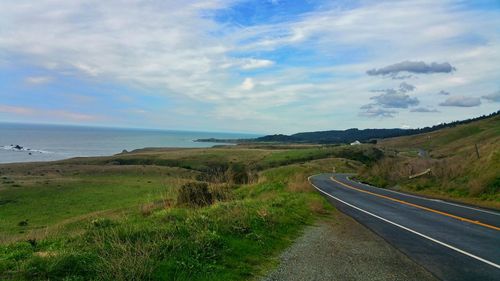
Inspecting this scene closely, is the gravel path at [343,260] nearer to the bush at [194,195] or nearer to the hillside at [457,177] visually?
the bush at [194,195]

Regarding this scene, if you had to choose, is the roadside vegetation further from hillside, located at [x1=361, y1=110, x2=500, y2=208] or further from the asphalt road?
hillside, located at [x1=361, y1=110, x2=500, y2=208]

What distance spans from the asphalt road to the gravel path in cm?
45

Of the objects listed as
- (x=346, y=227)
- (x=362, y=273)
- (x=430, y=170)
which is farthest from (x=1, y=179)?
(x=362, y=273)

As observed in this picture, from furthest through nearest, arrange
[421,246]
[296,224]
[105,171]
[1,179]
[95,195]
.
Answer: [105,171] < [1,179] < [95,195] < [296,224] < [421,246]

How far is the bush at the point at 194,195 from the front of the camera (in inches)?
692

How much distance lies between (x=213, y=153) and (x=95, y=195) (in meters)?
72.4

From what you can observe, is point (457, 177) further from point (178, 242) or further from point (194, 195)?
point (178, 242)

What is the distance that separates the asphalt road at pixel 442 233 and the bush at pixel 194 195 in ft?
19.5

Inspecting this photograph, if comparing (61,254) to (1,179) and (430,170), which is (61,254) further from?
(1,179)

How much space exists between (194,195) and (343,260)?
396 inches

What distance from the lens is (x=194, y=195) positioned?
1784cm

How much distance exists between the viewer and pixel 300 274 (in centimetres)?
756

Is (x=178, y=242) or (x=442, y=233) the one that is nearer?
(x=178, y=242)

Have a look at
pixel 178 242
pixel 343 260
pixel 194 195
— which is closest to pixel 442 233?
pixel 343 260
